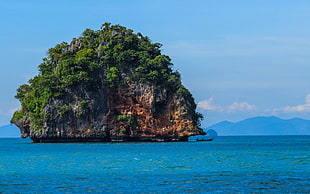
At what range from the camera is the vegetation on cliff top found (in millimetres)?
89250

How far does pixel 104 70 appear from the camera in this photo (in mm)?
91500

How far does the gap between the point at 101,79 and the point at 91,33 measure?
1152 centimetres

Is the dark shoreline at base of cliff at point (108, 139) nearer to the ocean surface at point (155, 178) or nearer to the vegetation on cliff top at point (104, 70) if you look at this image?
the vegetation on cliff top at point (104, 70)

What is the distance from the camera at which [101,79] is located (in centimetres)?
9181

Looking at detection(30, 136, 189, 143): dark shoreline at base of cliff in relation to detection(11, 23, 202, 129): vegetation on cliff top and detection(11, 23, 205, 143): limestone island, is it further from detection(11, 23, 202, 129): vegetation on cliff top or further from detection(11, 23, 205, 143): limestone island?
detection(11, 23, 202, 129): vegetation on cliff top

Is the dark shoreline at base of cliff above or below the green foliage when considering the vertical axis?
below

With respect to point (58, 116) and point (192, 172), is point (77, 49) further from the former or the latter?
point (192, 172)

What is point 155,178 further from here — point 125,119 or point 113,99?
point 113,99

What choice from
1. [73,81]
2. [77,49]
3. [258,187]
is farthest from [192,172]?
[77,49]

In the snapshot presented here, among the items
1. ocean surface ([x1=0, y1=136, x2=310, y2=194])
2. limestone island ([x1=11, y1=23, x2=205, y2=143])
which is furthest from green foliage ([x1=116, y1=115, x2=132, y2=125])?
ocean surface ([x1=0, y1=136, x2=310, y2=194])

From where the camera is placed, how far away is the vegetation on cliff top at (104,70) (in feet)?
293

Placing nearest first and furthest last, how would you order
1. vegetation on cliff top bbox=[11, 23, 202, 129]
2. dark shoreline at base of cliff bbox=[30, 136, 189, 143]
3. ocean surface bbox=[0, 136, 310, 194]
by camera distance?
ocean surface bbox=[0, 136, 310, 194], vegetation on cliff top bbox=[11, 23, 202, 129], dark shoreline at base of cliff bbox=[30, 136, 189, 143]

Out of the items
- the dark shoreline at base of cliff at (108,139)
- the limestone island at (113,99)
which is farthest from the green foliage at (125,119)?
the dark shoreline at base of cliff at (108,139)

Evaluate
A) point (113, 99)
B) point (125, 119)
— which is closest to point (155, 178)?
point (125, 119)
